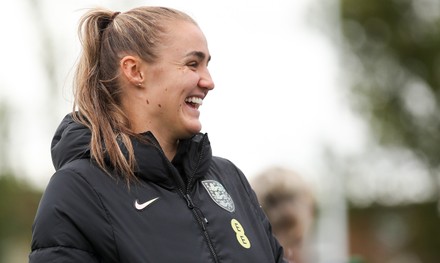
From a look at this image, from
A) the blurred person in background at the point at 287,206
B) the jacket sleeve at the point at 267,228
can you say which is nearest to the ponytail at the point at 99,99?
the jacket sleeve at the point at 267,228

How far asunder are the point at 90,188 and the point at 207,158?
20.9 inches

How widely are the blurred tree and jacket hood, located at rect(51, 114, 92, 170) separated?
82.9 feet

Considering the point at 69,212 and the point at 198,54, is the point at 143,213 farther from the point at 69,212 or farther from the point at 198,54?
the point at 198,54

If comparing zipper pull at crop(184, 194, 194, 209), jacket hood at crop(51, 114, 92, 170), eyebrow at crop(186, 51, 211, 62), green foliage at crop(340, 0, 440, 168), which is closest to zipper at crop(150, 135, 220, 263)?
zipper pull at crop(184, 194, 194, 209)

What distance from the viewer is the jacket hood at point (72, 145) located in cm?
415

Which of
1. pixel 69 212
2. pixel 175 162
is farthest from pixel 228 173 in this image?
pixel 69 212

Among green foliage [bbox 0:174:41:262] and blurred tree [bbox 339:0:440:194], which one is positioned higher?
blurred tree [bbox 339:0:440:194]

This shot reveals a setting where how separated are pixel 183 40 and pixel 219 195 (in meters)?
0.59

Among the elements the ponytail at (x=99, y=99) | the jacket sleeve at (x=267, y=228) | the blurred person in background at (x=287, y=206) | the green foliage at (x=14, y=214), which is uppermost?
the ponytail at (x=99, y=99)

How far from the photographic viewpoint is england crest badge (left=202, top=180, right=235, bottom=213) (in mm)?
4328

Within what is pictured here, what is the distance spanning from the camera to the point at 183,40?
4312 mm

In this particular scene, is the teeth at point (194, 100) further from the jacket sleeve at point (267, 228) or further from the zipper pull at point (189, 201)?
the jacket sleeve at point (267, 228)

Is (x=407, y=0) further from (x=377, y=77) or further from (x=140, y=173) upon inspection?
(x=140, y=173)

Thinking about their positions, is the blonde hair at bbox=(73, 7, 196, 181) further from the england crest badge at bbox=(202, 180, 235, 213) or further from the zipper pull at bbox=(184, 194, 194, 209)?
the england crest badge at bbox=(202, 180, 235, 213)
